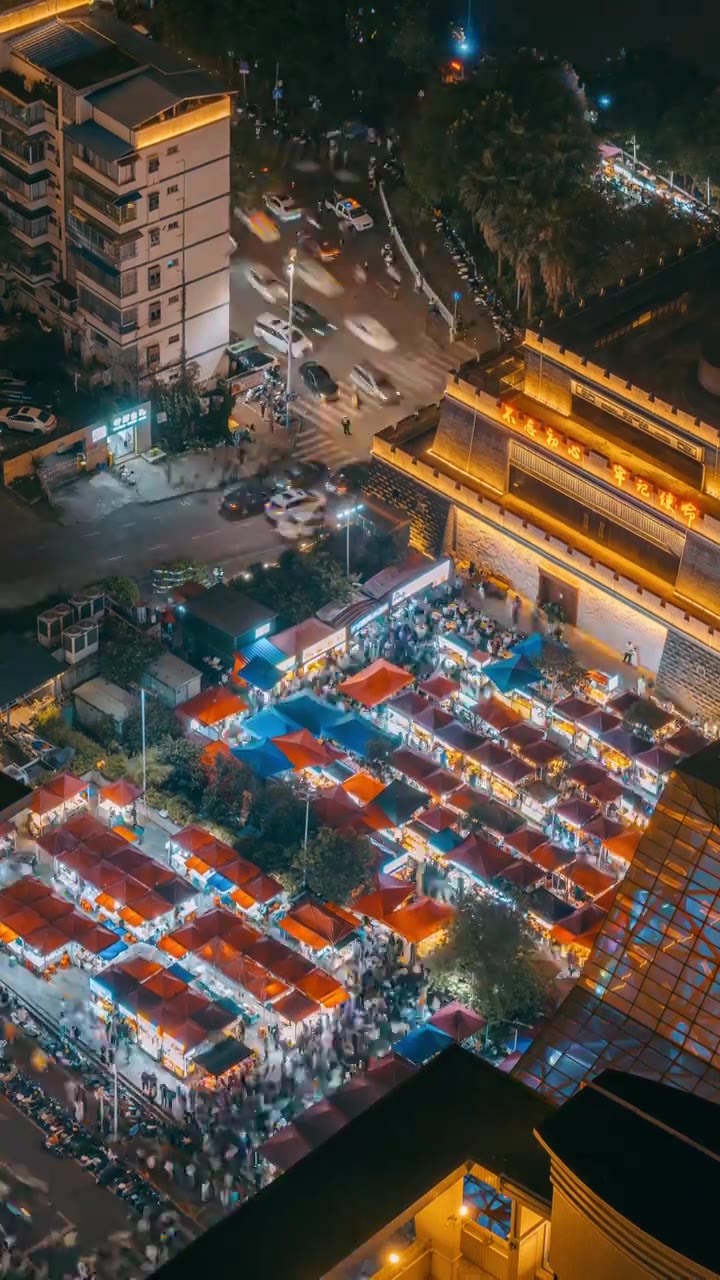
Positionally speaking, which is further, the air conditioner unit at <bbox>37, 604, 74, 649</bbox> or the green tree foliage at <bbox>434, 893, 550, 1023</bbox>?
the air conditioner unit at <bbox>37, 604, 74, 649</bbox>

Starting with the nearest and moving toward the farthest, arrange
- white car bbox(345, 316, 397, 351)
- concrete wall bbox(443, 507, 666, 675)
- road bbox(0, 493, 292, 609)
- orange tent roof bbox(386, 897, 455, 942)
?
orange tent roof bbox(386, 897, 455, 942), concrete wall bbox(443, 507, 666, 675), road bbox(0, 493, 292, 609), white car bbox(345, 316, 397, 351)

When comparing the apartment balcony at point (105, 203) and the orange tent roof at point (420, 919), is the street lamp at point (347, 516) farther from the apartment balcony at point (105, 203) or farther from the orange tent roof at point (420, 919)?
the orange tent roof at point (420, 919)

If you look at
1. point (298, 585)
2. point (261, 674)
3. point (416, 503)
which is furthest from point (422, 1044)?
point (416, 503)


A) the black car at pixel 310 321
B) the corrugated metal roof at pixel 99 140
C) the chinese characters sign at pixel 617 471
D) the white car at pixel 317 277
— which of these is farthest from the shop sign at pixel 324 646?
the white car at pixel 317 277

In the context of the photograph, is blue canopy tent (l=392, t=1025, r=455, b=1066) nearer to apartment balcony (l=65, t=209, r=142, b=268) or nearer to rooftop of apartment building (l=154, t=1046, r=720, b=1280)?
rooftop of apartment building (l=154, t=1046, r=720, b=1280)

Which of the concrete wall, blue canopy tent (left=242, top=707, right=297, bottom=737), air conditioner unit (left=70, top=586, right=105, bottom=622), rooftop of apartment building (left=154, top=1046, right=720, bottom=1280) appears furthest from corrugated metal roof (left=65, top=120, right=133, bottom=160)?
rooftop of apartment building (left=154, top=1046, right=720, bottom=1280)

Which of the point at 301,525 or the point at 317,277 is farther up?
the point at 317,277

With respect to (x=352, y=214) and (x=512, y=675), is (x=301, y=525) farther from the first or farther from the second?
(x=352, y=214)
